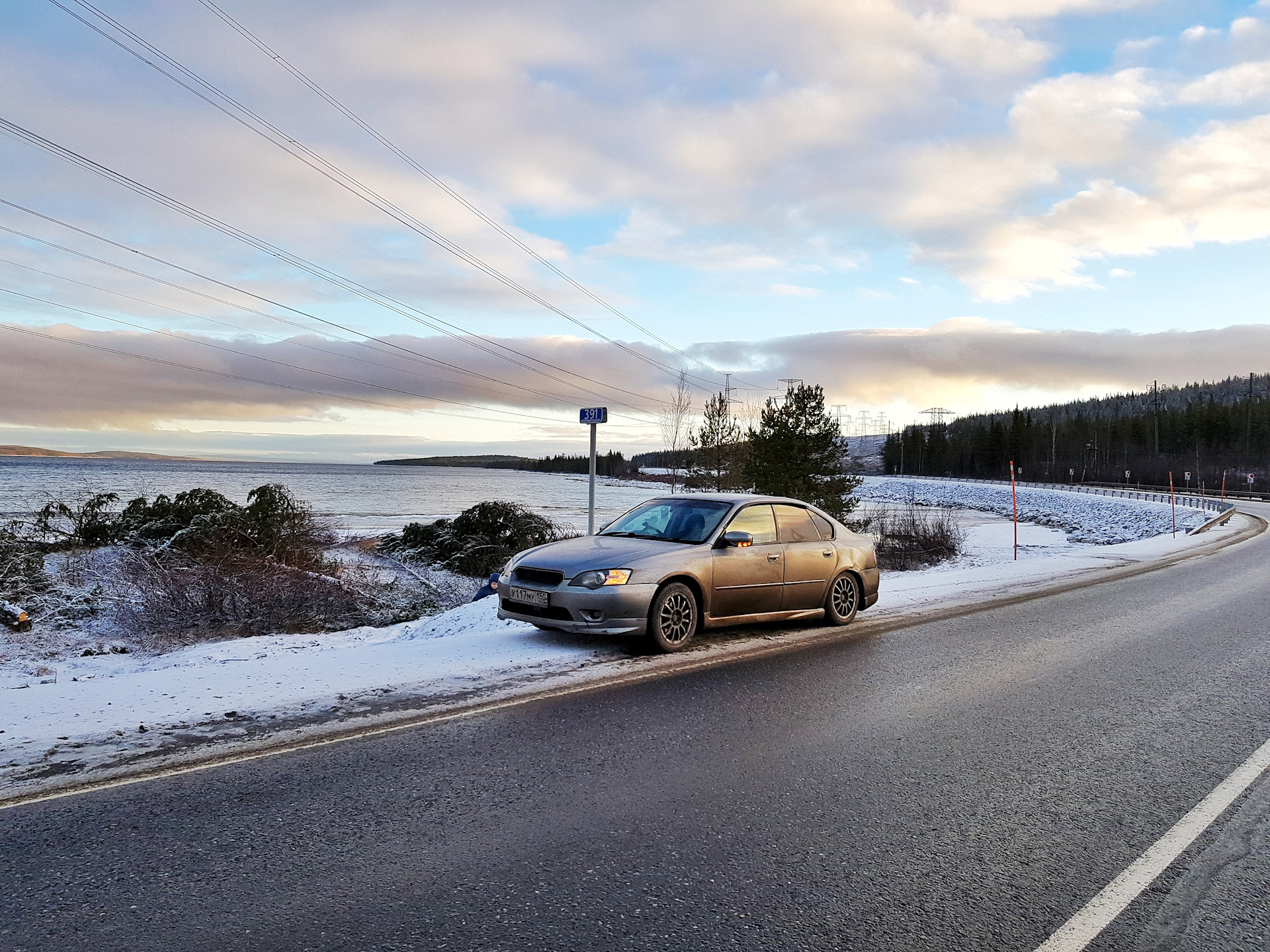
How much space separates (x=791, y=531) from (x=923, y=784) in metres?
5.20

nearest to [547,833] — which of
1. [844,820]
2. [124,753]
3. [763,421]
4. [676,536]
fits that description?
[844,820]

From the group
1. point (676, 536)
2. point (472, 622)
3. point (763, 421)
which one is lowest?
point (472, 622)

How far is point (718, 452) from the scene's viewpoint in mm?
38156

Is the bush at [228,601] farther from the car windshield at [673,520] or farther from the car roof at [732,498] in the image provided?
the car roof at [732,498]

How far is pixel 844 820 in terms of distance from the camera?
398 centimetres

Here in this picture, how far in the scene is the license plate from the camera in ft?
26.4

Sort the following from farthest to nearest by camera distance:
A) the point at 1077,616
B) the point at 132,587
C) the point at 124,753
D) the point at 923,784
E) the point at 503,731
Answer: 1. the point at 132,587
2. the point at 1077,616
3. the point at 503,731
4. the point at 124,753
5. the point at 923,784

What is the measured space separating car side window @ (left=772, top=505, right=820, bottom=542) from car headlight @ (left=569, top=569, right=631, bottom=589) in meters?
2.37

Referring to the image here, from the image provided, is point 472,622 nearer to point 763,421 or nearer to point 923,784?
point 923,784

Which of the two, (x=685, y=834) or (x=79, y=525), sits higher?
(x=79, y=525)

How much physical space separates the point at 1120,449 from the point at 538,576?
155m

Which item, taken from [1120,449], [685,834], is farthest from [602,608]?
[1120,449]

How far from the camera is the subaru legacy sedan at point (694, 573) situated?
7906 mm

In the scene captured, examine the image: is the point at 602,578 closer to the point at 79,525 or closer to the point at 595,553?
the point at 595,553
